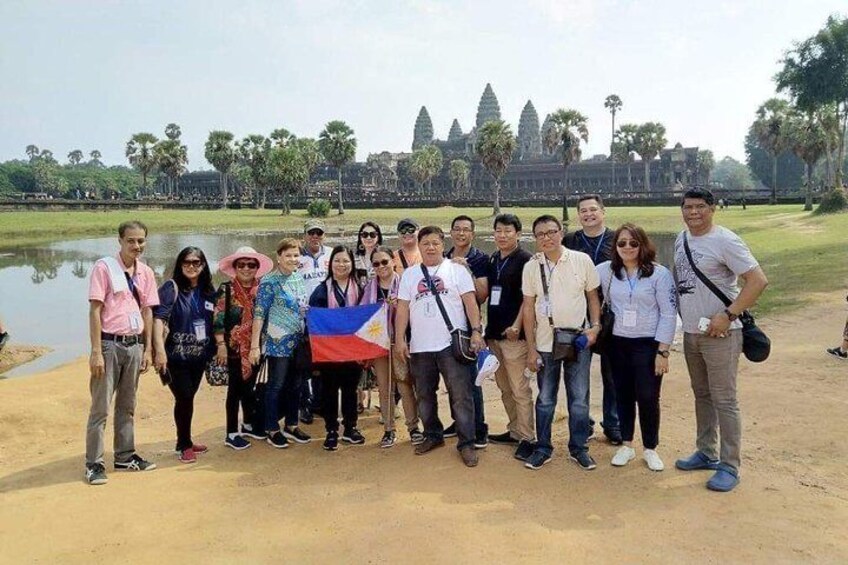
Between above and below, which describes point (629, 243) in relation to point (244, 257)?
above

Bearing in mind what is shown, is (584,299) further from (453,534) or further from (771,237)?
(771,237)

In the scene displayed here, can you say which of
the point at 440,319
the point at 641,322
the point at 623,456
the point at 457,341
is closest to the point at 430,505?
the point at 457,341

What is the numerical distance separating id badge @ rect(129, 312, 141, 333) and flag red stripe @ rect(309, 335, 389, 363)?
133 centimetres

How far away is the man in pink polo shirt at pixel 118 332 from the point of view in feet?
16.1

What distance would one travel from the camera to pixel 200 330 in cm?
539

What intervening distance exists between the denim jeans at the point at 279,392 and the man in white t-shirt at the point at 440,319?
3.58ft

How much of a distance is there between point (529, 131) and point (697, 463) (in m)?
124

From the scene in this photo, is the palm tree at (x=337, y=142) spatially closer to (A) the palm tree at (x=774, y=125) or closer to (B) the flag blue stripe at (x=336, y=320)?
(A) the palm tree at (x=774, y=125)

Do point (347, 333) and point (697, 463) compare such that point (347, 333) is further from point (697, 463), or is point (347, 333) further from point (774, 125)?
point (774, 125)

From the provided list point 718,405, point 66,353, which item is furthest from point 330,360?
point 66,353

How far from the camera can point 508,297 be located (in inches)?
211

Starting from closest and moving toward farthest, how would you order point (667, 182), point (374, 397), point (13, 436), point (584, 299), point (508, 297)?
point (584, 299) → point (508, 297) → point (13, 436) → point (374, 397) → point (667, 182)

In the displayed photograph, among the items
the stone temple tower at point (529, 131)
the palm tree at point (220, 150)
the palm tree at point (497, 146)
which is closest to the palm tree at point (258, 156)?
the palm tree at point (220, 150)

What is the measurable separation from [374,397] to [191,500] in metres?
3.38
